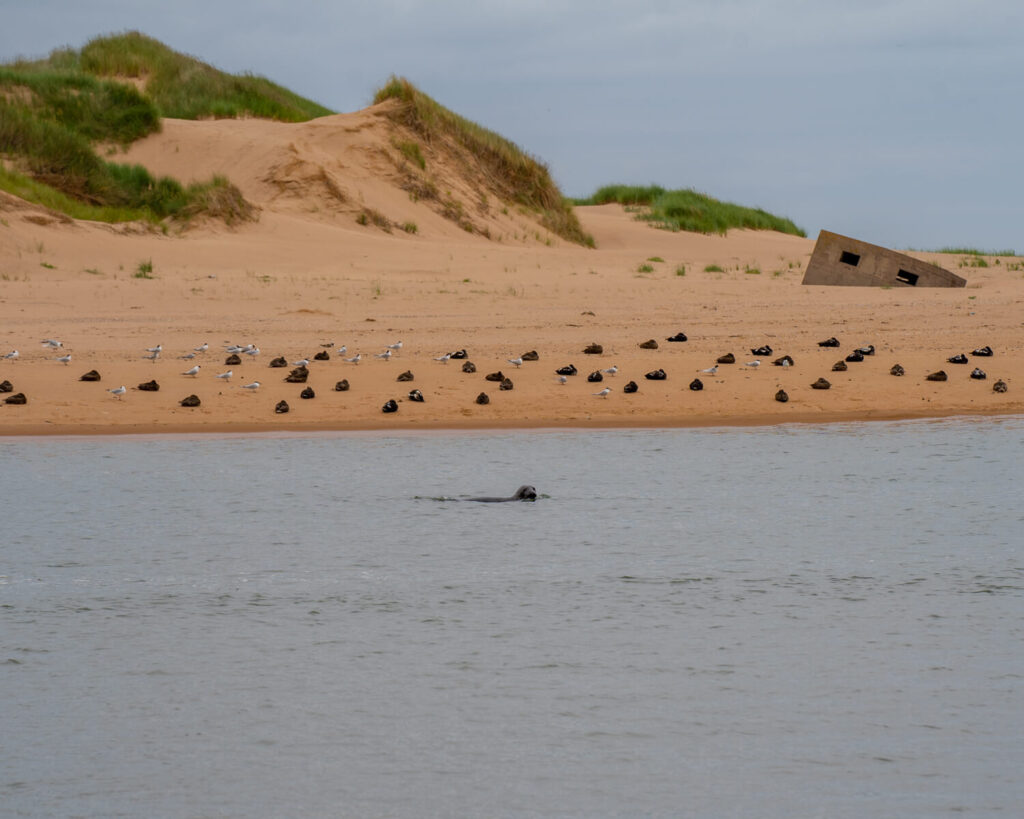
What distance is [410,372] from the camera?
12625 mm

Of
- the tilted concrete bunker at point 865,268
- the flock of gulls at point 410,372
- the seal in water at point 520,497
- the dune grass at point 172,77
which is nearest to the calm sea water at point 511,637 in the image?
the seal in water at point 520,497

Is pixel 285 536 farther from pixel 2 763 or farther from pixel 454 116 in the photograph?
pixel 454 116

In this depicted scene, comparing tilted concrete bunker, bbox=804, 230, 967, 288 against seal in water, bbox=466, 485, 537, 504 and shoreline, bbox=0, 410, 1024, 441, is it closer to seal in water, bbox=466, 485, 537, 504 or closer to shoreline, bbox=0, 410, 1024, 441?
shoreline, bbox=0, 410, 1024, 441

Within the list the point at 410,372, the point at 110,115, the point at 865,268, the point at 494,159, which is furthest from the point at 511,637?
the point at 494,159

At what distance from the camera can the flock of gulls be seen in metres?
12.0

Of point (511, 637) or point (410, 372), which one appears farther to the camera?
point (410, 372)

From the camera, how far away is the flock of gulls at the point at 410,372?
12000 millimetres

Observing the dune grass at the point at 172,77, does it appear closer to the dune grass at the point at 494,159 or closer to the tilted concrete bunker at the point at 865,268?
the dune grass at the point at 494,159

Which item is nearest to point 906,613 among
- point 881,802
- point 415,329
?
point 881,802

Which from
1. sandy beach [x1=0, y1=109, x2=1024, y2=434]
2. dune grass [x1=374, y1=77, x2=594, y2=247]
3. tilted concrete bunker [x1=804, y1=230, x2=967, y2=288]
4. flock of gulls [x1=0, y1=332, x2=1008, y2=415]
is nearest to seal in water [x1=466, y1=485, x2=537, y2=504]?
sandy beach [x1=0, y1=109, x2=1024, y2=434]

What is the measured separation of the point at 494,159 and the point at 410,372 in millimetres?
18481

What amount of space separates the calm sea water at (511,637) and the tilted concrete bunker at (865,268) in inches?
460

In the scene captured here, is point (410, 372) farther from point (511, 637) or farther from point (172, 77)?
point (172, 77)

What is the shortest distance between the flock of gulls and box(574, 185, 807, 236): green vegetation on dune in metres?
19.8
